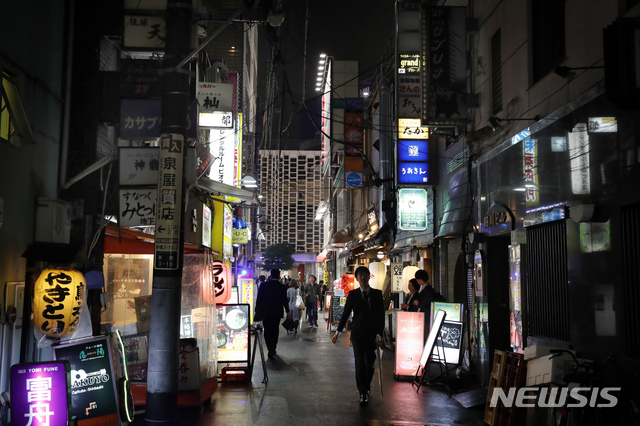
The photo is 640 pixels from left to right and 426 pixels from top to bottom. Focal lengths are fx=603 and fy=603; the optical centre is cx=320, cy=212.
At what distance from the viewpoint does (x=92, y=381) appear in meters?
7.62

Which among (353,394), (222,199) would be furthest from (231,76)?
(353,394)

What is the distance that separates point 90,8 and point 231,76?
1050 centimetres

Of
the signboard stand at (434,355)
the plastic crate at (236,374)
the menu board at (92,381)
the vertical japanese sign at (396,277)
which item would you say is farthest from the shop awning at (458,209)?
the menu board at (92,381)

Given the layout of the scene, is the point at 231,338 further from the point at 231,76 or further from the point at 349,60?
the point at 349,60

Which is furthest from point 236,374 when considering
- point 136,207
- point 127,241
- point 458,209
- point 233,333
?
point 458,209

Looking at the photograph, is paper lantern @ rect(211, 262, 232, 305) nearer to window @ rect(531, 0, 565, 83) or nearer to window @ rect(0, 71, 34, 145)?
window @ rect(0, 71, 34, 145)

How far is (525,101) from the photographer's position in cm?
1099

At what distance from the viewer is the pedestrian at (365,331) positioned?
398 inches

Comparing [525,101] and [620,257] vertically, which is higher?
[525,101]

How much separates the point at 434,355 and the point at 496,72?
6.16 meters

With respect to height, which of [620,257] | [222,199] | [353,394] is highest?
[222,199]

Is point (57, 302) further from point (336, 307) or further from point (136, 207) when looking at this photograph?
point (336, 307)

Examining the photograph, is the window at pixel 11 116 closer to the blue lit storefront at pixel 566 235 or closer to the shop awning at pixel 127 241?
the shop awning at pixel 127 241

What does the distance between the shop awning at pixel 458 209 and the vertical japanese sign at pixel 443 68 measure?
2.31 m
